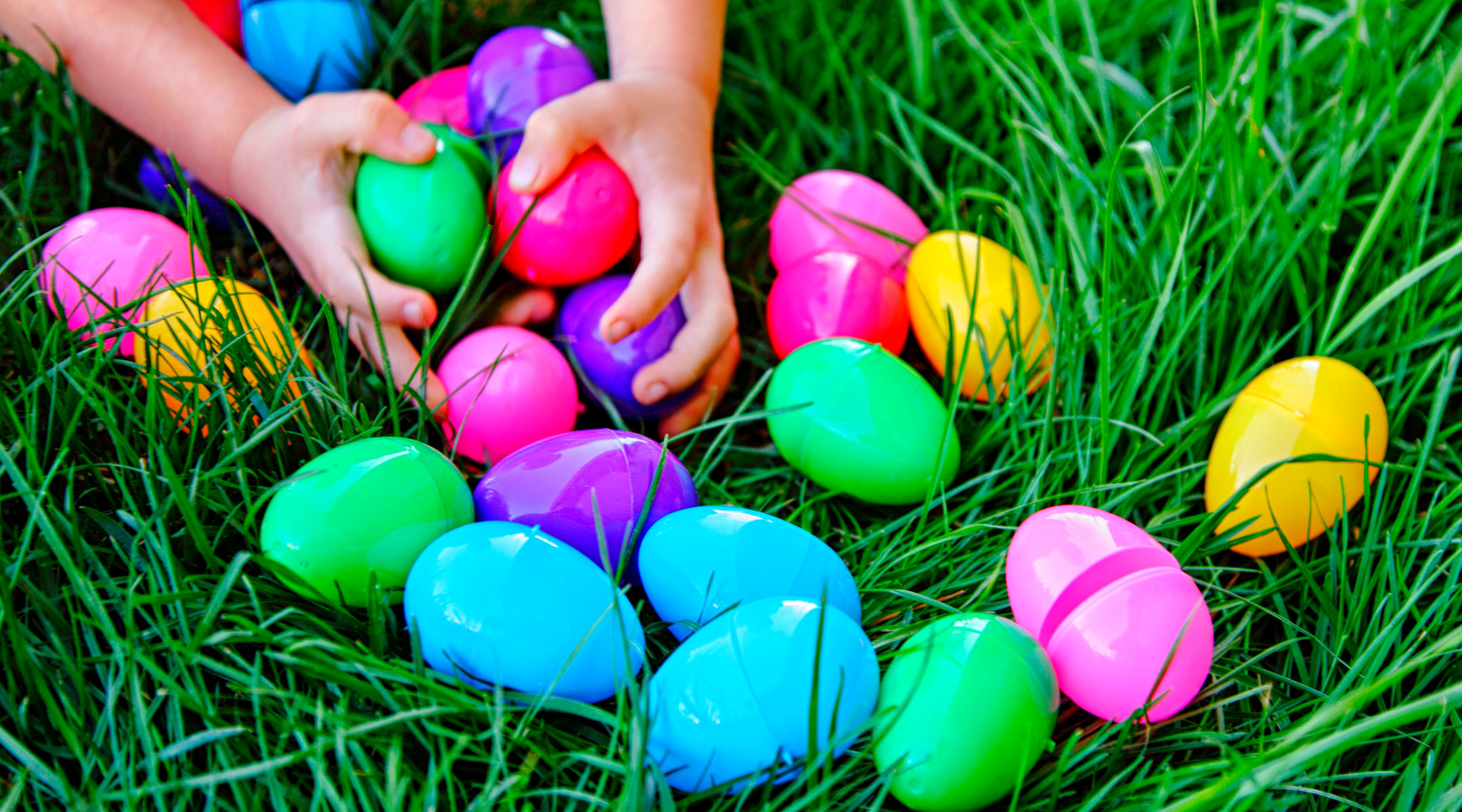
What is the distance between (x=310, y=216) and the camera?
0.88m

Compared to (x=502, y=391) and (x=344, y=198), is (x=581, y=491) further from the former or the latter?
(x=344, y=198)

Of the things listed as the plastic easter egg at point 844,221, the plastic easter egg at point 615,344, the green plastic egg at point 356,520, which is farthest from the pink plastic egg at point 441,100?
the green plastic egg at point 356,520

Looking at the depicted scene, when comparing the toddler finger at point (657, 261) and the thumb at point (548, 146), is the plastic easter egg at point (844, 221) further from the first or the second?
the thumb at point (548, 146)

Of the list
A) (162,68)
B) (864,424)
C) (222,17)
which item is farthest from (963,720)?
(222,17)

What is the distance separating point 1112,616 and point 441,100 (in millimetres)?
923

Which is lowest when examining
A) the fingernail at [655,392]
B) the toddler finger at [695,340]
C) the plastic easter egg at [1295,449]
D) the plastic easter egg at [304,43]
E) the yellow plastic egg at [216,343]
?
the plastic easter egg at [1295,449]

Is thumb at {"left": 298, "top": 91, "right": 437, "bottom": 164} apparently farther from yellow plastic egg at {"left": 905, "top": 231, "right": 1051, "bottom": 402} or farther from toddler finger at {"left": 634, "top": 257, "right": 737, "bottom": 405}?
yellow plastic egg at {"left": 905, "top": 231, "right": 1051, "bottom": 402}

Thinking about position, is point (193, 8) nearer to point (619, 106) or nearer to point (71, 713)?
point (619, 106)

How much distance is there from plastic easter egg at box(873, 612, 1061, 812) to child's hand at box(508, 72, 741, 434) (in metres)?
0.40

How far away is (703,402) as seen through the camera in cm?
97

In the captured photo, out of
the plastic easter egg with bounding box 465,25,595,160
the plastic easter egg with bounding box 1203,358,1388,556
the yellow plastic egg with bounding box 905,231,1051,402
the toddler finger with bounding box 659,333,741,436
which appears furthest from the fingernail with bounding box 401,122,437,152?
the plastic easter egg with bounding box 1203,358,1388,556

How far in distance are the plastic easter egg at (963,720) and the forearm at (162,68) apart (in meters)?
0.87

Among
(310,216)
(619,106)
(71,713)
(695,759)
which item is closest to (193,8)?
(310,216)

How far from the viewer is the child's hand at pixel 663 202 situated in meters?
0.88
